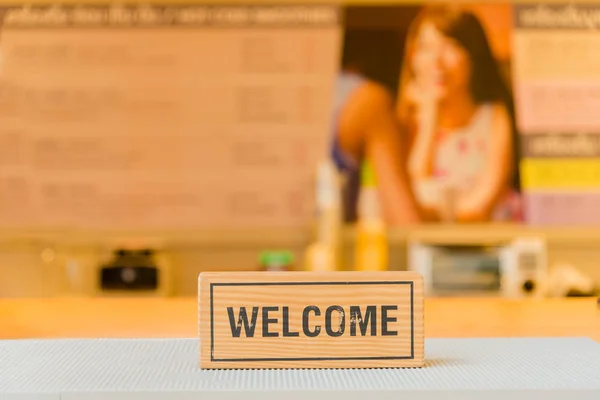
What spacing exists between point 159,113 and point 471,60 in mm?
1330

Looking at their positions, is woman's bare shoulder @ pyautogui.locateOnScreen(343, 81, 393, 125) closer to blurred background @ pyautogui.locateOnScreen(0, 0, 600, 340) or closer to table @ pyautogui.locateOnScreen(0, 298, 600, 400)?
blurred background @ pyautogui.locateOnScreen(0, 0, 600, 340)

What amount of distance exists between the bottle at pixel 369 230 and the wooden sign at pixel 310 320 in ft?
6.26

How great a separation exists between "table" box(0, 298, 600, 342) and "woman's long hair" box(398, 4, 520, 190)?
5.23 ft

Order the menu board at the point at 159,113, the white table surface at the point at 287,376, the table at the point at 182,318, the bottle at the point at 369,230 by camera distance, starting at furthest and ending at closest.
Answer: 1. the menu board at the point at 159,113
2. the bottle at the point at 369,230
3. the table at the point at 182,318
4. the white table surface at the point at 287,376

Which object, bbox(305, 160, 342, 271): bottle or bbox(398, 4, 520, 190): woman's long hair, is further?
bbox(398, 4, 520, 190): woman's long hair

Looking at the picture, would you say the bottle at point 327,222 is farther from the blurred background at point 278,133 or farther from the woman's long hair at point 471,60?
the woman's long hair at point 471,60

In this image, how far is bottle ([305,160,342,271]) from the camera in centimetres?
251

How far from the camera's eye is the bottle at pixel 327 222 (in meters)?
2.51

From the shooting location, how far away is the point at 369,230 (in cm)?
263

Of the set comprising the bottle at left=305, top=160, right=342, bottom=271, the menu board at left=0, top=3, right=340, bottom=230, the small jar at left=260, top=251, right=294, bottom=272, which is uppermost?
the menu board at left=0, top=3, right=340, bottom=230

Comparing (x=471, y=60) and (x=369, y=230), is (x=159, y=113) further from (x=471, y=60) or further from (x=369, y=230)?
(x=471, y=60)

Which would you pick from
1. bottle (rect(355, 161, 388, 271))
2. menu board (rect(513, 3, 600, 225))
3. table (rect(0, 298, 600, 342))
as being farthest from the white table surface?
menu board (rect(513, 3, 600, 225))

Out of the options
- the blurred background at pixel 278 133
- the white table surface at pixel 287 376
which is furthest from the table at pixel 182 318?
the blurred background at pixel 278 133

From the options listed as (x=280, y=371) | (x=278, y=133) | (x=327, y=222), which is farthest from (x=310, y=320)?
(x=278, y=133)
